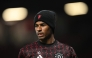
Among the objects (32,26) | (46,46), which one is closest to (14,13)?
(32,26)

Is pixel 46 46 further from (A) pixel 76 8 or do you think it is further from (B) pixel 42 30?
(A) pixel 76 8

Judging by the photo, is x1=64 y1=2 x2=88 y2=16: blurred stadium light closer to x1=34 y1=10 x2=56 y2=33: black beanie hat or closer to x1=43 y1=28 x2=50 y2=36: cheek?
x1=34 y1=10 x2=56 y2=33: black beanie hat

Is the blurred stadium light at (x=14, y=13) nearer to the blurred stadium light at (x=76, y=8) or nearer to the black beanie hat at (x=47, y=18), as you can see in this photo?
the blurred stadium light at (x=76, y=8)

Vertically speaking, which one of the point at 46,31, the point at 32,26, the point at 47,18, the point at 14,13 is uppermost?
the point at 47,18

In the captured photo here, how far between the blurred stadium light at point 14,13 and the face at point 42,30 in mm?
3075

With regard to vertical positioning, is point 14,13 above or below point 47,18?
below

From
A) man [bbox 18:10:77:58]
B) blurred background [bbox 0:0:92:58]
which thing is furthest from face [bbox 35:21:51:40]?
blurred background [bbox 0:0:92:58]

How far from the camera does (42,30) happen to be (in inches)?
112

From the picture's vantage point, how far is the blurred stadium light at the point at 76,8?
5.96 m

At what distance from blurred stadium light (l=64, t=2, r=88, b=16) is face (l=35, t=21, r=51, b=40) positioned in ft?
10.3

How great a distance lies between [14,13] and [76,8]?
4.03ft

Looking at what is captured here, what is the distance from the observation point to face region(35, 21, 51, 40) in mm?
2832

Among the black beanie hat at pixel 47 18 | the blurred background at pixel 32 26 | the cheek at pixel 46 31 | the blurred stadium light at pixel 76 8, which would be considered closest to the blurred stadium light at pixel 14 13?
the blurred background at pixel 32 26

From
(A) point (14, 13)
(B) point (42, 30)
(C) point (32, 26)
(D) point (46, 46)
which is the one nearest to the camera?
(B) point (42, 30)
